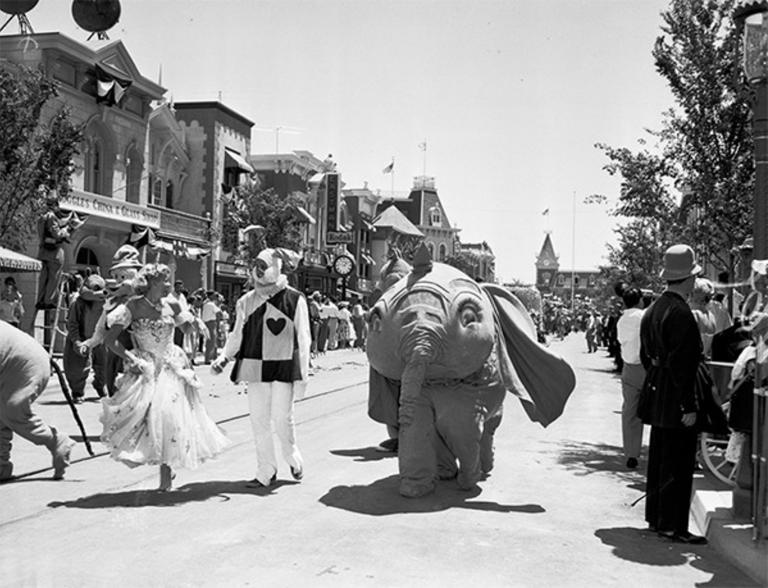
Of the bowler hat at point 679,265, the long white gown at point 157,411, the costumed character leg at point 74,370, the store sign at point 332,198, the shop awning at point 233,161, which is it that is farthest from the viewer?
the store sign at point 332,198

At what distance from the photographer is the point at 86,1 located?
2044 centimetres

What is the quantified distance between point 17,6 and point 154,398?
18725 mm

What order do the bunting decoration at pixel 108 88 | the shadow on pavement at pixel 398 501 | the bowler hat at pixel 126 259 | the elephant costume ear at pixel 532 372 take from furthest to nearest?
the bunting decoration at pixel 108 88 < the bowler hat at pixel 126 259 < the elephant costume ear at pixel 532 372 < the shadow on pavement at pixel 398 501

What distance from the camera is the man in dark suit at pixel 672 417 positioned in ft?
17.8

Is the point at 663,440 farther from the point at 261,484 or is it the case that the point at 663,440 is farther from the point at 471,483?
the point at 261,484

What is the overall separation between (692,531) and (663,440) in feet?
3.22

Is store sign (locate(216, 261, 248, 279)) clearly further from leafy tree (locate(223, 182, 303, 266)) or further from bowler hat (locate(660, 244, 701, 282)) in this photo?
bowler hat (locate(660, 244, 701, 282))

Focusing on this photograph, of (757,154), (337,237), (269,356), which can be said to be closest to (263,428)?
(269,356)

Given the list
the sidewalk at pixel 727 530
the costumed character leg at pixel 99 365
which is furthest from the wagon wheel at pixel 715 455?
the costumed character leg at pixel 99 365

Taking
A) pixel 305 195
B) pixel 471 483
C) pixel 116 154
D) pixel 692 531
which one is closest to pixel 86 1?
pixel 116 154

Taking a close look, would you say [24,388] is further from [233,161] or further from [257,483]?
[233,161]

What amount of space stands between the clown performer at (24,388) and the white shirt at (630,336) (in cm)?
553

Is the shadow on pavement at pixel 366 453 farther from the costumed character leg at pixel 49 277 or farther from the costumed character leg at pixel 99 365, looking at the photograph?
the costumed character leg at pixel 49 277

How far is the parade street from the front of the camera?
15.0 feet
